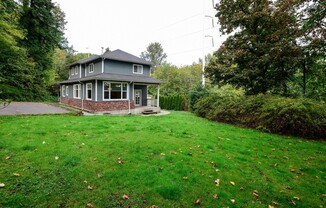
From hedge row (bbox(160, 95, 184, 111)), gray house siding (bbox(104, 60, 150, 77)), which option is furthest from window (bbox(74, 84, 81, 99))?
hedge row (bbox(160, 95, 184, 111))

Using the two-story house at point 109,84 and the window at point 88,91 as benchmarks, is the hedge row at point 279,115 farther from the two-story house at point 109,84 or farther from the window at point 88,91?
the window at point 88,91

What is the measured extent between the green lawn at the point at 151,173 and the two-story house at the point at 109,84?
369 inches

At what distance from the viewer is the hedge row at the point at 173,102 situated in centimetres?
2158

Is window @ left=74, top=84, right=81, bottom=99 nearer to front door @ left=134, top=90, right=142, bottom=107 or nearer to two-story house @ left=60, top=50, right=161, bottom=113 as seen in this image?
two-story house @ left=60, top=50, right=161, bottom=113

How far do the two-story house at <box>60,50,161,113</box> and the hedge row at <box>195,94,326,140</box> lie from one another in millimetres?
8897

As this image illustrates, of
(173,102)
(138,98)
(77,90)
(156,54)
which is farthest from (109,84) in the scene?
(156,54)

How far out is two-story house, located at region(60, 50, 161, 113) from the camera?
15102 mm

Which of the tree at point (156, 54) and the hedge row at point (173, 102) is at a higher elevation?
the tree at point (156, 54)

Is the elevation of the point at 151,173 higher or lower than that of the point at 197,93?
lower

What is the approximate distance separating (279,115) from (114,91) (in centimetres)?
1292

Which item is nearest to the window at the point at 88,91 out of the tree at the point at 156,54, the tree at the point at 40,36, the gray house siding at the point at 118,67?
the gray house siding at the point at 118,67

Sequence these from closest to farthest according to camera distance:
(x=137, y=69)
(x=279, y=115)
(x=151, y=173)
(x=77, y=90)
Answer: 1. (x=151, y=173)
2. (x=279, y=115)
3. (x=77, y=90)
4. (x=137, y=69)

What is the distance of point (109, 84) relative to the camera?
51.1 ft

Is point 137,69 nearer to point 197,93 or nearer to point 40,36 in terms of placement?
point 197,93
